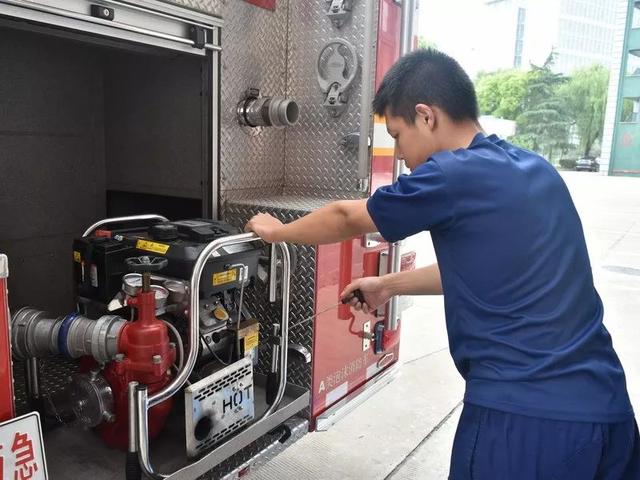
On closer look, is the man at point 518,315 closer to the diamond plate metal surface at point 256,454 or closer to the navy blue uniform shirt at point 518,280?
the navy blue uniform shirt at point 518,280

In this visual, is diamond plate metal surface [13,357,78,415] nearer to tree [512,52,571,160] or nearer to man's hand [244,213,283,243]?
man's hand [244,213,283,243]

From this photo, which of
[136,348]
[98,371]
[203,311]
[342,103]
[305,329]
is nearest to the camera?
[136,348]

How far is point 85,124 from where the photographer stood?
3.71 metres

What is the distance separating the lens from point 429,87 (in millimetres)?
1744

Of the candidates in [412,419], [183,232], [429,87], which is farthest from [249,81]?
[412,419]


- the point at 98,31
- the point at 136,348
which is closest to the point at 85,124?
the point at 98,31

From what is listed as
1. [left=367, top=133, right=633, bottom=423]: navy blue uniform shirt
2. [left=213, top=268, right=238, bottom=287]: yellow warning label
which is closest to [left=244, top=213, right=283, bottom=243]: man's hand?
[left=213, top=268, right=238, bottom=287]: yellow warning label

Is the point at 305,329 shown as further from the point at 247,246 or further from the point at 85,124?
the point at 85,124

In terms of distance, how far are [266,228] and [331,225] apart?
0.31 m

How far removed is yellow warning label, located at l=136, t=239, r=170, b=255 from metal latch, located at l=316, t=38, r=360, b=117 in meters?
1.30

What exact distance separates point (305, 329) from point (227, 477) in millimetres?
792

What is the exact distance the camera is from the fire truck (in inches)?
81.7

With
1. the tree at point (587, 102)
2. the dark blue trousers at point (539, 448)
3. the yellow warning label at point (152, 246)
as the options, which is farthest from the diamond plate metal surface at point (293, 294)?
the tree at point (587, 102)

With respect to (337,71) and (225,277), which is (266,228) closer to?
(225,277)
